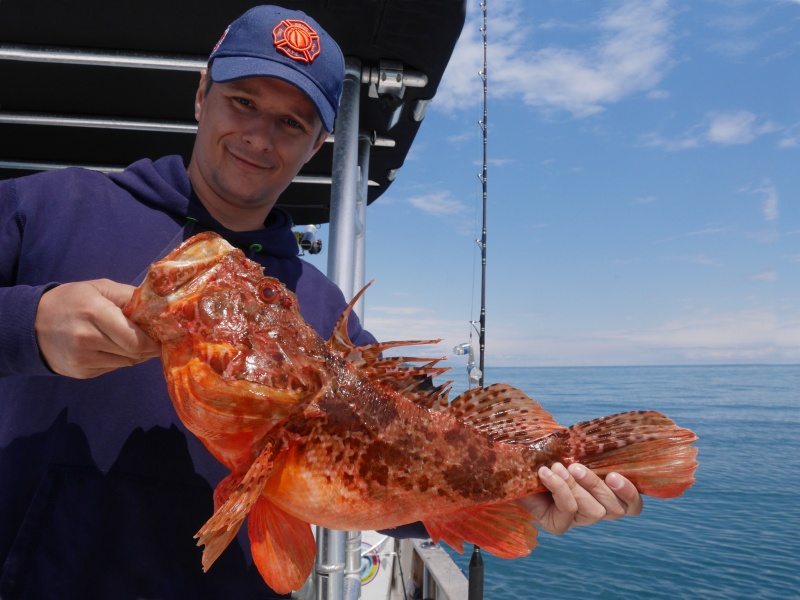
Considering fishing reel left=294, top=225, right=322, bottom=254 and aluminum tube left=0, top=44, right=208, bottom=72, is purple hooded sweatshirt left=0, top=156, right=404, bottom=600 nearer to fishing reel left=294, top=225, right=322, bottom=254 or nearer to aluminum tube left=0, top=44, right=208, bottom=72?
aluminum tube left=0, top=44, right=208, bottom=72

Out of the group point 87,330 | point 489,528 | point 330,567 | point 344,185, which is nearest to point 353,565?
point 330,567

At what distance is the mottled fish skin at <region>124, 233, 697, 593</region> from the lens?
1.63m

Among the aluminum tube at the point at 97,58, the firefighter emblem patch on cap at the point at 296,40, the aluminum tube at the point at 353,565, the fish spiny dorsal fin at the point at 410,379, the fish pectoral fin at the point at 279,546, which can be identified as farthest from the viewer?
the aluminum tube at the point at 353,565

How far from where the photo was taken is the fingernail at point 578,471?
2.07m

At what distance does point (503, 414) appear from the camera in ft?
7.48

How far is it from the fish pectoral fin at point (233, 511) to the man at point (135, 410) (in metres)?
0.63

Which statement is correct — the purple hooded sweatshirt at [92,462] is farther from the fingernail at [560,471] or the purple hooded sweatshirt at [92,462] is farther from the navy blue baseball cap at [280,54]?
the fingernail at [560,471]

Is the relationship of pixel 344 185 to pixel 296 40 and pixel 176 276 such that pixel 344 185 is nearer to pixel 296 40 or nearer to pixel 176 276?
pixel 296 40

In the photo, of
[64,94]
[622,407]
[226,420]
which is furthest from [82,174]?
[622,407]

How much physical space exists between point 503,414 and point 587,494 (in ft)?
1.49

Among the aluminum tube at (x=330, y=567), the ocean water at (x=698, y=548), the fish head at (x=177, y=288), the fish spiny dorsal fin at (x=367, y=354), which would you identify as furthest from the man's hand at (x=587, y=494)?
the ocean water at (x=698, y=548)

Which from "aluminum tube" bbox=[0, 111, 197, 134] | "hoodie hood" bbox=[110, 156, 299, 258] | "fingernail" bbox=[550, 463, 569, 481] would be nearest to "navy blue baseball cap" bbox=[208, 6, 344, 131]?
"hoodie hood" bbox=[110, 156, 299, 258]

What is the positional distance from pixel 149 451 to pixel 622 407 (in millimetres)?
41065

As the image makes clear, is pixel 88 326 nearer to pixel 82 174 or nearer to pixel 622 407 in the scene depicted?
pixel 82 174
